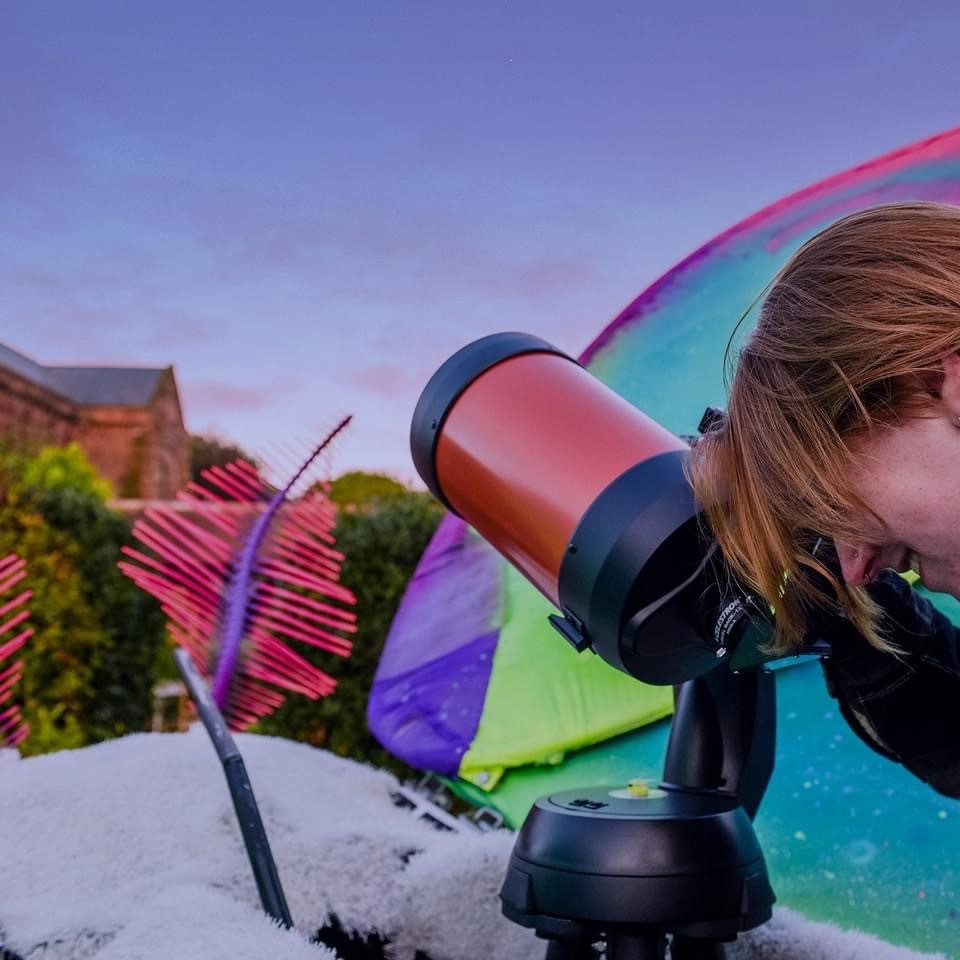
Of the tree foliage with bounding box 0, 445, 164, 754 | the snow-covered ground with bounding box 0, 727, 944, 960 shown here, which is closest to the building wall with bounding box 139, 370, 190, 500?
the tree foliage with bounding box 0, 445, 164, 754

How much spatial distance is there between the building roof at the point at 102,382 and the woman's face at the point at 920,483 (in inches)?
866

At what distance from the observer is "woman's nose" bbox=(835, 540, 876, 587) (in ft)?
2.78

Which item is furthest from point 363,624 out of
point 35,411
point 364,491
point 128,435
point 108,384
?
point 108,384

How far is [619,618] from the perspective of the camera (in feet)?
3.01

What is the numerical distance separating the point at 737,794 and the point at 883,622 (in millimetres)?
243

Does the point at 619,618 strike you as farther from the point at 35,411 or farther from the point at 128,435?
the point at 128,435

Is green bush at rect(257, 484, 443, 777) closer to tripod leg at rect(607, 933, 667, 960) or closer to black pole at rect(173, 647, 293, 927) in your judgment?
black pole at rect(173, 647, 293, 927)

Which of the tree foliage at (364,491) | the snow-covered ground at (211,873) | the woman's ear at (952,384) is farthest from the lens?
the tree foliage at (364,491)

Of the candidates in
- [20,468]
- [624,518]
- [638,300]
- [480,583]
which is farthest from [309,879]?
[20,468]

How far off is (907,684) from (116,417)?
2214 cm

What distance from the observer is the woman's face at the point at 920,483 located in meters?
0.77

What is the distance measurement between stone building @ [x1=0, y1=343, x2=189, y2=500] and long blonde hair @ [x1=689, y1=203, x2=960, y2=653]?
1948 cm

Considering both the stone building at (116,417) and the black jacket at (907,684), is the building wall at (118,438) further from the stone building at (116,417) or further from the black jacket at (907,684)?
the black jacket at (907,684)

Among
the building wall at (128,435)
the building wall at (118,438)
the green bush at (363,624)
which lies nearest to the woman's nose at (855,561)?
the green bush at (363,624)
